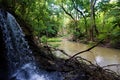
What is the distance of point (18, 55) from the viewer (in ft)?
24.5

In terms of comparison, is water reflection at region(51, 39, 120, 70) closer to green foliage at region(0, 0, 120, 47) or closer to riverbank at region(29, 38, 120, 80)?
green foliage at region(0, 0, 120, 47)

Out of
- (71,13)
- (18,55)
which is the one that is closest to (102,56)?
(18,55)

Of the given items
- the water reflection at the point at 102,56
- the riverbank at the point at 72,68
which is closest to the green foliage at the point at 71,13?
the water reflection at the point at 102,56

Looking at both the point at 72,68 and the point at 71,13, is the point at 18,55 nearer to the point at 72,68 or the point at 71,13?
the point at 72,68

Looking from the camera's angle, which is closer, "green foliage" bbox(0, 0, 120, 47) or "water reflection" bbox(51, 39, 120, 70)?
"green foliage" bbox(0, 0, 120, 47)

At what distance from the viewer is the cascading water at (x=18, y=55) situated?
6766mm

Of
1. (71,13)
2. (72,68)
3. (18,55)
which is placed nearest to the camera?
(72,68)

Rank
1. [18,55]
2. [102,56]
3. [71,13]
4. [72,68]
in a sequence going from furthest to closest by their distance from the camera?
[71,13] → [102,56] → [18,55] → [72,68]

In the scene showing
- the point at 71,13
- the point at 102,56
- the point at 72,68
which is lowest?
the point at 102,56

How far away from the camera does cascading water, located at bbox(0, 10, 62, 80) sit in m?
6.77

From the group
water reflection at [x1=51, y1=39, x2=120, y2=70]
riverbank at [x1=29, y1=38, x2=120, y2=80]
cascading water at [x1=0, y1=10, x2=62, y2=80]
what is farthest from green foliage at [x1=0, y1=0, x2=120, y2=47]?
riverbank at [x1=29, y1=38, x2=120, y2=80]

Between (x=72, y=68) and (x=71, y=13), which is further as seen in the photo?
(x=71, y=13)

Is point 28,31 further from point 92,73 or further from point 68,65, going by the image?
point 92,73

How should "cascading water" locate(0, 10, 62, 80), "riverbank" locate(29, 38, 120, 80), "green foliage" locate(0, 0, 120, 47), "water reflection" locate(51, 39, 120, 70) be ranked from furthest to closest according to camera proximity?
"water reflection" locate(51, 39, 120, 70)
"green foliage" locate(0, 0, 120, 47)
"cascading water" locate(0, 10, 62, 80)
"riverbank" locate(29, 38, 120, 80)
